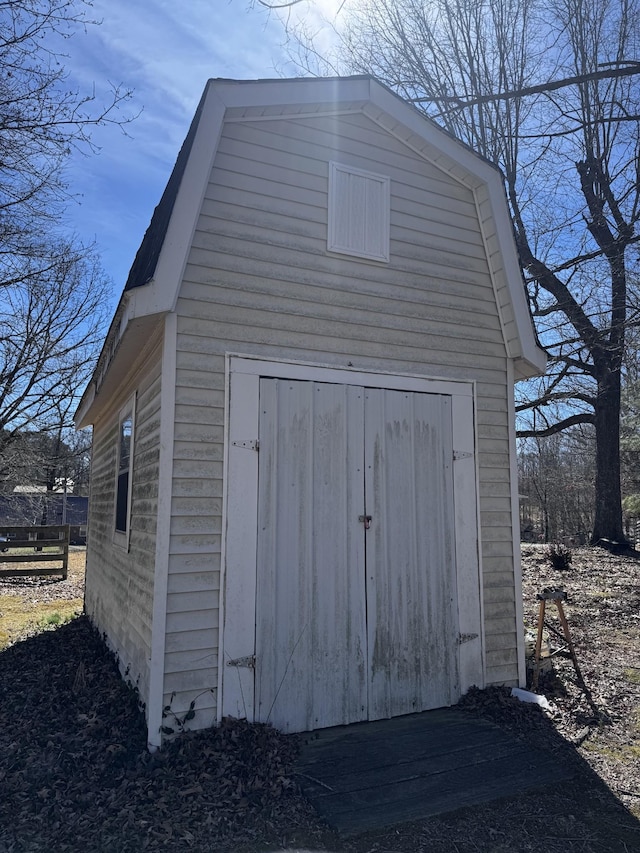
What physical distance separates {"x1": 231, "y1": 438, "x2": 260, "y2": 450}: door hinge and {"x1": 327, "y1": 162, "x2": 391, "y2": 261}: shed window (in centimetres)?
166

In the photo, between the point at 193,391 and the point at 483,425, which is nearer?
the point at 193,391

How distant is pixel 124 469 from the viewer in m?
6.13

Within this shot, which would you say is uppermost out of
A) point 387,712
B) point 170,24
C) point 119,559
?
point 170,24

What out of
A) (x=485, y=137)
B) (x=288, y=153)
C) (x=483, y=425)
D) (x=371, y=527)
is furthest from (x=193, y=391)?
(x=485, y=137)

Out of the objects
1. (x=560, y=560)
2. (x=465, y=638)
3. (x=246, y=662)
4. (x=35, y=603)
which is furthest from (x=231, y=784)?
(x=560, y=560)

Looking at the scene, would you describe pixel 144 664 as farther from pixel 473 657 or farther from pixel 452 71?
pixel 452 71

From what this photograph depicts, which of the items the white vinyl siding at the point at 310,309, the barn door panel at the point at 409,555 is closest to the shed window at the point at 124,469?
the white vinyl siding at the point at 310,309

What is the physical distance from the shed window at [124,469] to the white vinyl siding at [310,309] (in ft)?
5.40

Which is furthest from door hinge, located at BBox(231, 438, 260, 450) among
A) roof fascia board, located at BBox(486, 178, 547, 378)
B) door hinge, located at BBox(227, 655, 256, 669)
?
roof fascia board, located at BBox(486, 178, 547, 378)

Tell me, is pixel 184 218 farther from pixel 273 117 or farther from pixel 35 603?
pixel 35 603

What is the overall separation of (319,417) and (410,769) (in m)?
2.39

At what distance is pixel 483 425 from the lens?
17.3ft

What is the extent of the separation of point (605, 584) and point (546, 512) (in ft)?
72.7

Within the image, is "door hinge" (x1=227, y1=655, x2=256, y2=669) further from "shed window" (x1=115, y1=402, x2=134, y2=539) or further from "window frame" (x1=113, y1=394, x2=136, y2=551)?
"shed window" (x1=115, y1=402, x2=134, y2=539)
